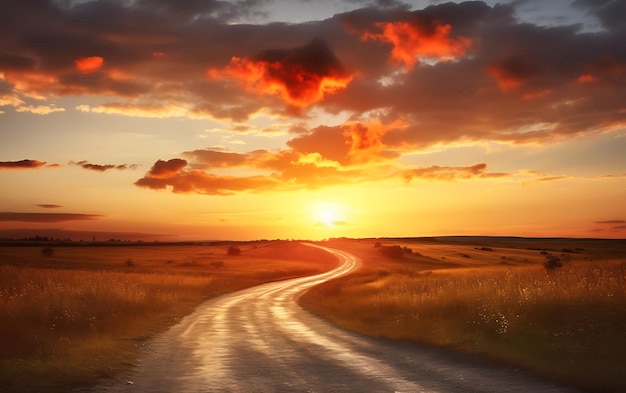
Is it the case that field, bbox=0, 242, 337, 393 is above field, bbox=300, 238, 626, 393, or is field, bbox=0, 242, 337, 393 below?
below

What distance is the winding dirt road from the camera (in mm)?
12609

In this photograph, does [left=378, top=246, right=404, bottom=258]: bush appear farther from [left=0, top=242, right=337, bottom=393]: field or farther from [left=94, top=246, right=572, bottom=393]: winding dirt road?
[left=94, top=246, right=572, bottom=393]: winding dirt road

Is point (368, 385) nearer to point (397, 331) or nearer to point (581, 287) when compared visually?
point (397, 331)

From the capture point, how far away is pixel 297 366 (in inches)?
588

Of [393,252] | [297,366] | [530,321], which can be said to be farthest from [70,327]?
[393,252]

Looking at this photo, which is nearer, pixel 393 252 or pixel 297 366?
pixel 297 366

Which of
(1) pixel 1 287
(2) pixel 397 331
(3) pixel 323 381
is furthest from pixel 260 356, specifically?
(1) pixel 1 287

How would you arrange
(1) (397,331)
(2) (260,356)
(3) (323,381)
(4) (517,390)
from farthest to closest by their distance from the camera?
(1) (397,331) < (2) (260,356) < (3) (323,381) < (4) (517,390)

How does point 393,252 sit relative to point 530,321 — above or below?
→ below

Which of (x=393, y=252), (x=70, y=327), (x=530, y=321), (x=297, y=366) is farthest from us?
(x=393, y=252)

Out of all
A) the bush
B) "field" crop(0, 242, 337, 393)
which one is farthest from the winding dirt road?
the bush

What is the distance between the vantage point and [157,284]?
4188cm

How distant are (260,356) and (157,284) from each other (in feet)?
89.6

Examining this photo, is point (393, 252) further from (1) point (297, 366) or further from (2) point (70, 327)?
(1) point (297, 366)
